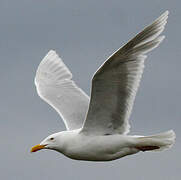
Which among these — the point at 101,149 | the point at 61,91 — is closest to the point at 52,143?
the point at 101,149

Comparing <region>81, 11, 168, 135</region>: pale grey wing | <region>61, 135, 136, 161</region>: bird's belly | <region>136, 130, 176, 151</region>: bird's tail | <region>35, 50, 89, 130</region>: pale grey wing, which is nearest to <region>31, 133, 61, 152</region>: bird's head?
<region>61, 135, 136, 161</region>: bird's belly

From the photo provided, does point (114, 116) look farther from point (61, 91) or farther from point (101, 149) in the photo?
point (61, 91)

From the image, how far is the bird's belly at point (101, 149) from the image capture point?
15711 millimetres

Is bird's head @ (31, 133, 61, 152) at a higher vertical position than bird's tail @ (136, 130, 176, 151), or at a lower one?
higher

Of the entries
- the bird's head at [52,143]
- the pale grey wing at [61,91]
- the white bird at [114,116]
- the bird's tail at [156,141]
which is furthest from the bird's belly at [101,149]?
the pale grey wing at [61,91]

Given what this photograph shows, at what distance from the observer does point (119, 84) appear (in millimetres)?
15180

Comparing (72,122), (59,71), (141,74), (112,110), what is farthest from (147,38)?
(59,71)

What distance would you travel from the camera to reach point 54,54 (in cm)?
2155

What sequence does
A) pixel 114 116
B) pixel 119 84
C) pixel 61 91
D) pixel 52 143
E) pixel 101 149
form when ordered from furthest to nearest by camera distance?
pixel 61 91
pixel 52 143
pixel 114 116
pixel 101 149
pixel 119 84

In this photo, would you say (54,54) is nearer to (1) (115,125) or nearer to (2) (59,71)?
(2) (59,71)

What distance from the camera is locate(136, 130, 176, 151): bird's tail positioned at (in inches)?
619

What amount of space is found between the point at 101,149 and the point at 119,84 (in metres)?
1.51

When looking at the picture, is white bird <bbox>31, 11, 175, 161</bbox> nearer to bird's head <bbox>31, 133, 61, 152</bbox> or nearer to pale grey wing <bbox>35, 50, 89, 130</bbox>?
bird's head <bbox>31, 133, 61, 152</bbox>

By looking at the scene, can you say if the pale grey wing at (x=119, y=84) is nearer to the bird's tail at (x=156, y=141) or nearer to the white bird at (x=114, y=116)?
the white bird at (x=114, y=116)
